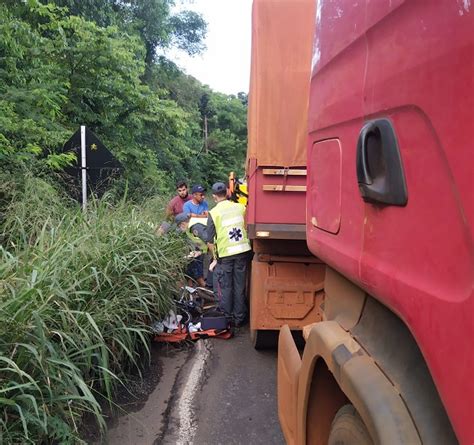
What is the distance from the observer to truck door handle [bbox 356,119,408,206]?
4.06 feet

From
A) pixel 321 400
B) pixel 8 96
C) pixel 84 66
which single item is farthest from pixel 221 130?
pixel 321 400

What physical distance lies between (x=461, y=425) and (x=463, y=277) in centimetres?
28

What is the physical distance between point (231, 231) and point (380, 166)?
4.15 metres

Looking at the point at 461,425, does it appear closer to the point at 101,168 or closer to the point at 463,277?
the point at 463,277

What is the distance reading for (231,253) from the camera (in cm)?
550

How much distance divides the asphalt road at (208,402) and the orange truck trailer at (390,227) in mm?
1272

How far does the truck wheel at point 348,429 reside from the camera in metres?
1.55

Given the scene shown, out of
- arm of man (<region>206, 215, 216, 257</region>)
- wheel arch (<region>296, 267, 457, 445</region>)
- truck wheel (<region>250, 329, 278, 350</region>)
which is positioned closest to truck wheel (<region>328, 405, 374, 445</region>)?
wheel arch (<region>296, 267, 457, 445</region>)

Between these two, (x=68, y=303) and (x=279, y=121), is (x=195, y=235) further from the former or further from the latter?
(x=68, y=303)

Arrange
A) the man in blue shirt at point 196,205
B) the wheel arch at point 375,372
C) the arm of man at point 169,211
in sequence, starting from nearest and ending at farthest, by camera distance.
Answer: the wheel arch at point 375,372, the arm of man at point 169,211, the man in blue shirt at point 196,205

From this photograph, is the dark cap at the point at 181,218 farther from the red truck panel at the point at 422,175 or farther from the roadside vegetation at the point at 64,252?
the red truck panel at the point at 422,175

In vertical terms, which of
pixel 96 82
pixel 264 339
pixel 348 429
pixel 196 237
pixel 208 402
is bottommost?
pixel 208 402

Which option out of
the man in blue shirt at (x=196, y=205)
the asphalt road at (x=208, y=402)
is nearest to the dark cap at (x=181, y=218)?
the man in blue shirt at (x=196, y=205)

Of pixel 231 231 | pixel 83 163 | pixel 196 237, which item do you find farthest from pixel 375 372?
pixel 196 237
